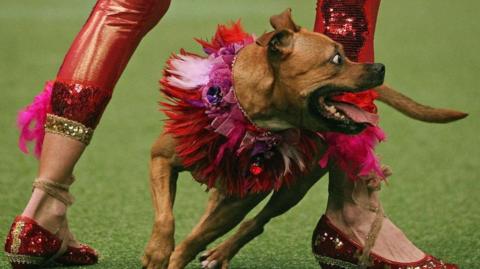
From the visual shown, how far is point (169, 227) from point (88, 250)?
0.38 m

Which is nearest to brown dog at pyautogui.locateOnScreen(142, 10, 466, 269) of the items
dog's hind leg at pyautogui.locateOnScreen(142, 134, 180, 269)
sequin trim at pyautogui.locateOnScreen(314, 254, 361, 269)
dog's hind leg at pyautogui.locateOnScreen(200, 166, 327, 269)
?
dog's hind leg at pyautogui.locateOnScreen(142, 134, 180, 269)

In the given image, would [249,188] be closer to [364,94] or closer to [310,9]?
Result: [364,94]

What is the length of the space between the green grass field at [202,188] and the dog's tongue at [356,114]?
609 mm

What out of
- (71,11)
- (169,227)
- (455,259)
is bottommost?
Answer: (71,11)

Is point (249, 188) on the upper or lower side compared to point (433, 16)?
upper

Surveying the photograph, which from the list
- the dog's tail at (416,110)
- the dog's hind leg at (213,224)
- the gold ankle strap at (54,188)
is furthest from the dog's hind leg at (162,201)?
the dog's tail at (416,110)

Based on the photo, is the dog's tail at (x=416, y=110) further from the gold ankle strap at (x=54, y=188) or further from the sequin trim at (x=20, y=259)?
the sequin trim at (x=20, y=259)

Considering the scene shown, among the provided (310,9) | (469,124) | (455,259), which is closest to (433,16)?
(310,9)

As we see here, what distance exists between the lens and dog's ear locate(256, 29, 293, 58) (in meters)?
2.70

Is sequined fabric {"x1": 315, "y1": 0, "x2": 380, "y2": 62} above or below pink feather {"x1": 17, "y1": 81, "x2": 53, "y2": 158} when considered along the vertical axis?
above

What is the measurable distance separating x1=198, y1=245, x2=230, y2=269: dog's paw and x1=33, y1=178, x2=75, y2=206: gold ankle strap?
1.49 feet

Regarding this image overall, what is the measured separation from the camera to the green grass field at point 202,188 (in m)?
3.50

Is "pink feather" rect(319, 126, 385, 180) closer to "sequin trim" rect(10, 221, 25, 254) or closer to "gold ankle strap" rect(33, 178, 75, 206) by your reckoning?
A: "gold ankle strap" rect(33, 178, 75, 206)

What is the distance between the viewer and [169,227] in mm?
2793
